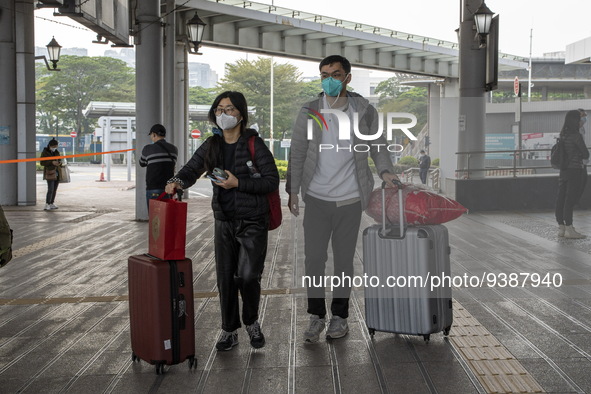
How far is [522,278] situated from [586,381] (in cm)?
342

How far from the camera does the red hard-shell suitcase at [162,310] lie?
4.47m

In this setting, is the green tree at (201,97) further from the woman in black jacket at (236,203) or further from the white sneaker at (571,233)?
the woman in black jacket at (236,203)

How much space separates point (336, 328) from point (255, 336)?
0.56 m

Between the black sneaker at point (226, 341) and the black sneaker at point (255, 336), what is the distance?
4.3 inches

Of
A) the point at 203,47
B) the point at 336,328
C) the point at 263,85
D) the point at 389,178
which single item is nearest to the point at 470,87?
the point at 389,178

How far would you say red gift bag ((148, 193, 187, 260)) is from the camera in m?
4.50

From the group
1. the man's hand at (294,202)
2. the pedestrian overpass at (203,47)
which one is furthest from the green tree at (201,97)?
the man's hand at (294,202)

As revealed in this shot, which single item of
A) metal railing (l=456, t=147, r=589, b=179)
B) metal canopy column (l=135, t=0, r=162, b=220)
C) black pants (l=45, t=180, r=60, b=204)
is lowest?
black pants (l=45, t=180, r=60, b=204)

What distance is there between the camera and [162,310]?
14.7 feet

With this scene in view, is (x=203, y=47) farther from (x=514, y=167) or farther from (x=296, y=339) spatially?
(x=296, y=339)

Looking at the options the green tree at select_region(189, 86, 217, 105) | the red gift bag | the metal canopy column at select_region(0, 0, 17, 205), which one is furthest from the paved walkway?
the green tree at select_region(189, 86, 217, 105)

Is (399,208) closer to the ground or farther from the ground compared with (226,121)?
closer to the ground

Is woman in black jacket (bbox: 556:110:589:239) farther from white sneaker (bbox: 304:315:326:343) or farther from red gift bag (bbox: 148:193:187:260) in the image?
red gift bag (bbox: 148:193:187:260)

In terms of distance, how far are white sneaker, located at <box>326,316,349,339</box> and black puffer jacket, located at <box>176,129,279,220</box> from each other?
2.94 feet
